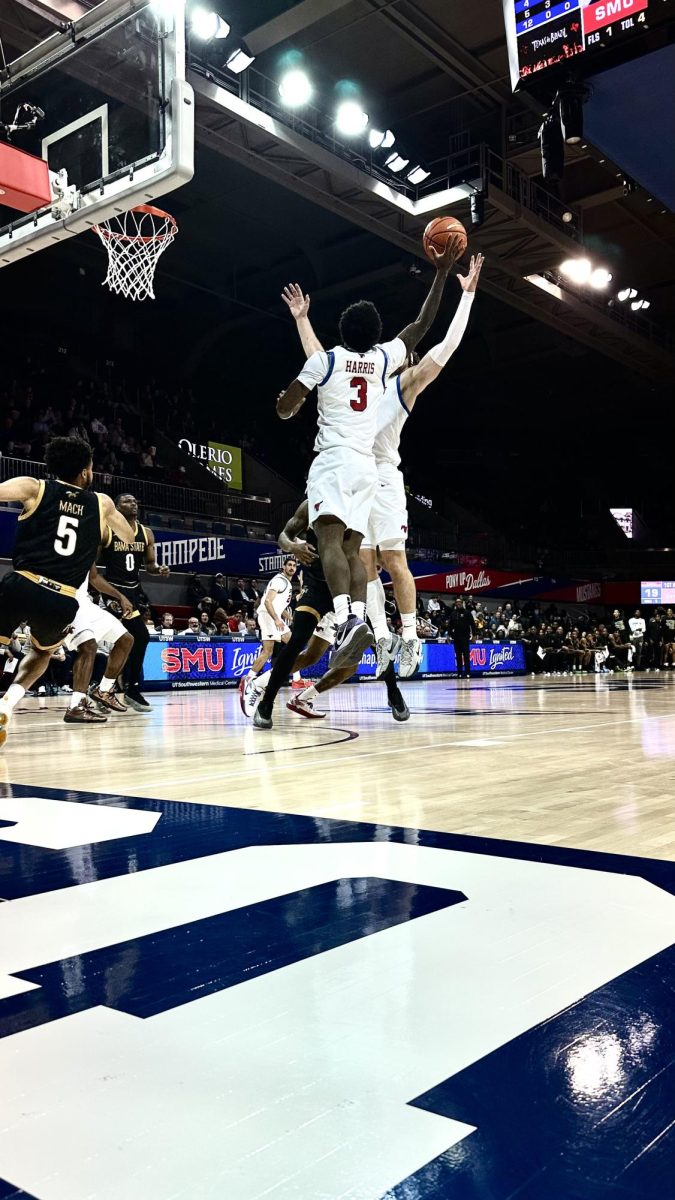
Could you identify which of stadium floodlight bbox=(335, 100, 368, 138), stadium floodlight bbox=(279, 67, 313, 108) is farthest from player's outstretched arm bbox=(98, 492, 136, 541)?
stadium floodlight bbox=(335, 100, 368, 138)

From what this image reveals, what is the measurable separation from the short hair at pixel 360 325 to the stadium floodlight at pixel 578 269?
14.7 meters

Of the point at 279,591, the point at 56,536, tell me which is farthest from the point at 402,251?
the point at 56,536

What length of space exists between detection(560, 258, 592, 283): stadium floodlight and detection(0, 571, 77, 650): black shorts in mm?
16125

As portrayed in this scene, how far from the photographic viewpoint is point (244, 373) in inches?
1014

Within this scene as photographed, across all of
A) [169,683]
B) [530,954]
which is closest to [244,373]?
[169,683]

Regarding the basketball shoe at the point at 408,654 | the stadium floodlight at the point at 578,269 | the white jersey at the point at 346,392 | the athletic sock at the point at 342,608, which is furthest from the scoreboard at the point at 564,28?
the stadium floodlight at the point at 578,269

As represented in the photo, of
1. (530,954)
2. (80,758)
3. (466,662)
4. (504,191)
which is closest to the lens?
(530,954)

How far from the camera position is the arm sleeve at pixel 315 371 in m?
4.67

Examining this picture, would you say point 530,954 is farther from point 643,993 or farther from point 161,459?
point 161,459

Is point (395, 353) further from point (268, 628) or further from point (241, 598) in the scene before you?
point (241, 598)

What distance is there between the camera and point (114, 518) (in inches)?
203

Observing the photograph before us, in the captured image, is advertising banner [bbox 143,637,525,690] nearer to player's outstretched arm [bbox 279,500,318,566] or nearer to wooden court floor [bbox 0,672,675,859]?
wooden court floor [bbox 0,672,675,859]

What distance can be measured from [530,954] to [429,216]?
16.1 metres

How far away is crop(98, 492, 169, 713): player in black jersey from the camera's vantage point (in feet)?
24.7
